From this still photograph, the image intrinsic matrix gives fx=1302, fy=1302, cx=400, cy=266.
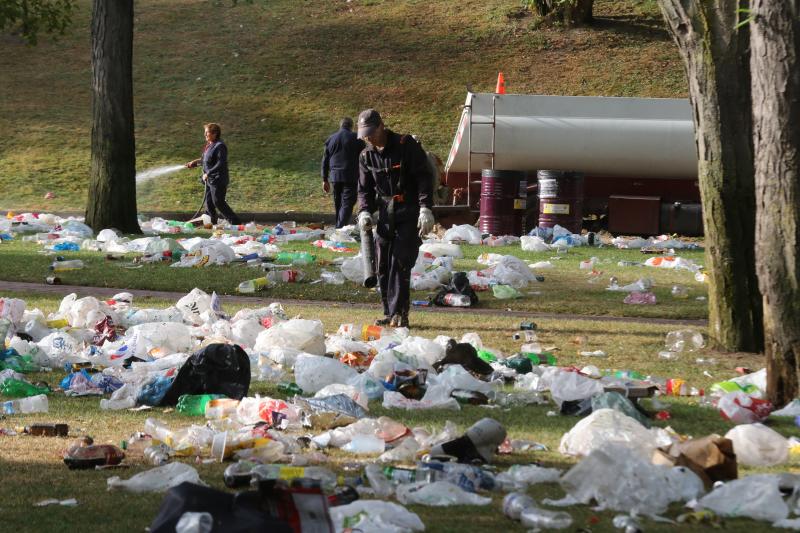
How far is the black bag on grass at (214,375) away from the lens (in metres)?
7.57

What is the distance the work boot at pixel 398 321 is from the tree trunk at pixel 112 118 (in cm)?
1053

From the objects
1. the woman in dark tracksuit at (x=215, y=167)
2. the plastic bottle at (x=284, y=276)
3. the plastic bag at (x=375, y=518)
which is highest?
the woman in dark tracksuit at (x=215, y=167)

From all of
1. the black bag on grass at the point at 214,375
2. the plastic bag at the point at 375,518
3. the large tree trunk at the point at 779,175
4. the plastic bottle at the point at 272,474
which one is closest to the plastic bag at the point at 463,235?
the black bag on grass at the point at 214,375

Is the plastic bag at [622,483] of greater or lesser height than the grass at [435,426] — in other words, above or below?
above

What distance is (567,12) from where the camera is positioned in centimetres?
3934

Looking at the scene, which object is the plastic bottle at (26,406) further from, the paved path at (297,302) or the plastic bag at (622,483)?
the paved path at (297,302)

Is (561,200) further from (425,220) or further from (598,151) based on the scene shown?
(425,220)

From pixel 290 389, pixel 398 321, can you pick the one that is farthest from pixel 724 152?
pixel 290 389

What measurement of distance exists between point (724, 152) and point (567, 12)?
3036 centimetres

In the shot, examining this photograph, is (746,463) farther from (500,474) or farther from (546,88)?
(546,88)

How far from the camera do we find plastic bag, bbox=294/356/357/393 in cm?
794

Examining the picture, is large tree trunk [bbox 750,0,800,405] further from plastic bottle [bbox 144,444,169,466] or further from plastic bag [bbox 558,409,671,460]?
plastic bottle [bbox 144,444,169,466]

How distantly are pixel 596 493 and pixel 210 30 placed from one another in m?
36.7

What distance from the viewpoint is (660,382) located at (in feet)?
28.0
